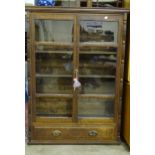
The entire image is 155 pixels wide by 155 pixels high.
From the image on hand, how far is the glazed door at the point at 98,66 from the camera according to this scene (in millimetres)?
2848

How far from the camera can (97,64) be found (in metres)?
2.97

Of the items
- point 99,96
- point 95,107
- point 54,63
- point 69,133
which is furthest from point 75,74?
point 69,133

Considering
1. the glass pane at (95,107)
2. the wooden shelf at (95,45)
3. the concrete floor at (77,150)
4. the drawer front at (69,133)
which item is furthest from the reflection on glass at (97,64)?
the concrete floor at (77,150)

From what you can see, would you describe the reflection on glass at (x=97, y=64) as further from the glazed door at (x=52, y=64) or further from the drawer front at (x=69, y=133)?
the drawer front at (x=69, y=133)

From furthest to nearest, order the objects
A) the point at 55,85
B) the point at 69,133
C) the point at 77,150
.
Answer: the point at 55,85 < the point at 69,133 < the point at 77,150

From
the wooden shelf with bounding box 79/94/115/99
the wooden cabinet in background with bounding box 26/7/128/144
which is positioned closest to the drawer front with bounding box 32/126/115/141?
A: the wooden cabinet in background with bounding box 26/7/128/144

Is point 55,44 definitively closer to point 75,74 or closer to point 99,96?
point 75,74

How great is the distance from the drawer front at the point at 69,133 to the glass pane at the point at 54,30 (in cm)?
102

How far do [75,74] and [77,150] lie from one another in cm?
85

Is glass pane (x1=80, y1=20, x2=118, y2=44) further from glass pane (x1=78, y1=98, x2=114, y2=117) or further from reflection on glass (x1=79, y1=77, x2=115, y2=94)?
glass pane (x1=78, y1=98, x2=114, y2=117)

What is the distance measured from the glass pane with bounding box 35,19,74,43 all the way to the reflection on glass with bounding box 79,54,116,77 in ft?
0.96

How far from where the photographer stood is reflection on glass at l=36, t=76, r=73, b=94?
2975 mm
